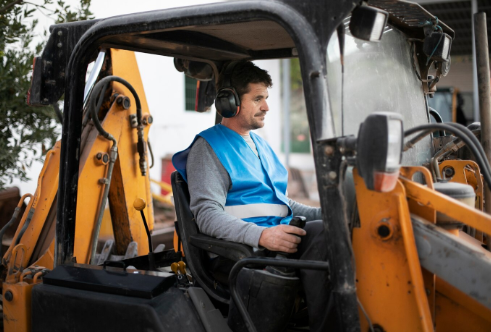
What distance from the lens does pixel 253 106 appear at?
3016mm

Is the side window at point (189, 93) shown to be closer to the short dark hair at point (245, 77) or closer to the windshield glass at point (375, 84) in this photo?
the short dark hair at point (245, 77)

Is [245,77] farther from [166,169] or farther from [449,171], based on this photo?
[166,169]

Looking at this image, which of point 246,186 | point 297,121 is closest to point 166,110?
point 297,121

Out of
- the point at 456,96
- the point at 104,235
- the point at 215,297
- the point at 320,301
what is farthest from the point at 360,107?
the point at 456,96

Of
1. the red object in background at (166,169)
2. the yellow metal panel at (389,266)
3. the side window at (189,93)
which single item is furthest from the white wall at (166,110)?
the yellow metal panel at (389,266)

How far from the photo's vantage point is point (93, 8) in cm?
803

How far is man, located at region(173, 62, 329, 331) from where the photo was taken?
230cm

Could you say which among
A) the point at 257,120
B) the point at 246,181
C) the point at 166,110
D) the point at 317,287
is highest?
the point at 166,110

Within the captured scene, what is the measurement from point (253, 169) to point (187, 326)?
1.04 metres

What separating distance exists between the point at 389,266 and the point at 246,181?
108 centimetres

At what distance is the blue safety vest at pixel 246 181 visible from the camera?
9.04ft

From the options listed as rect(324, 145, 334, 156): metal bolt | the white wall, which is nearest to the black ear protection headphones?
rect(324, 145, 334, 156): metal bolt

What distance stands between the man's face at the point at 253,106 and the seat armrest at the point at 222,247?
776 mm

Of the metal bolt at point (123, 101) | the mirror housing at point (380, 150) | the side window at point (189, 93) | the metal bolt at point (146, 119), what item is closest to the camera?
the mirror housing at point (380, 150)
